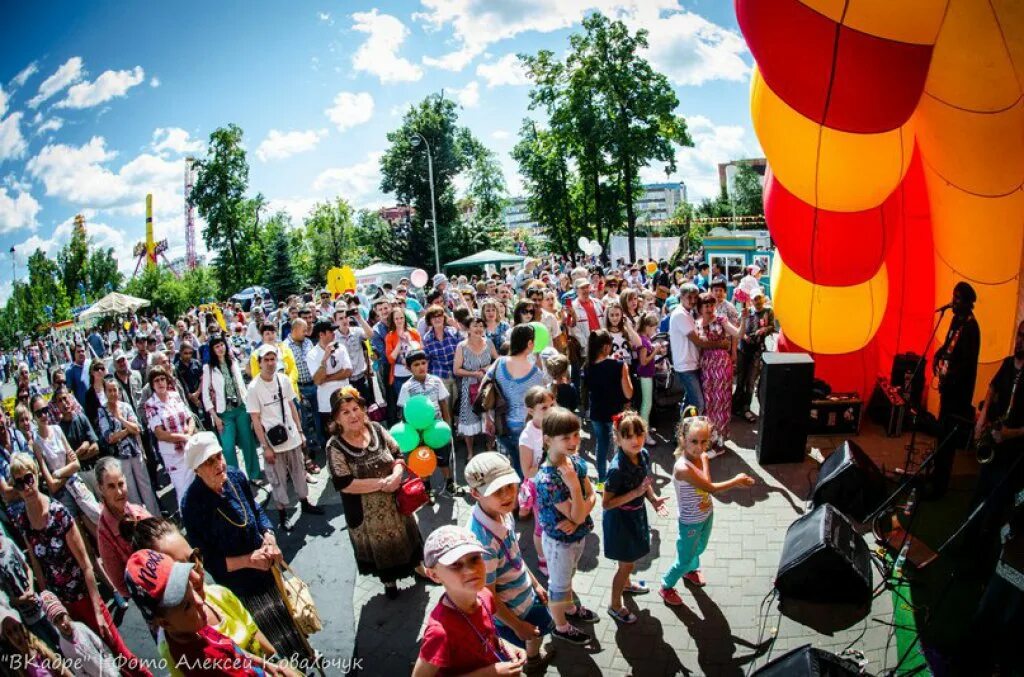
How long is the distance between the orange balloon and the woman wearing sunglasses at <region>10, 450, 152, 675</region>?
7.72 feet

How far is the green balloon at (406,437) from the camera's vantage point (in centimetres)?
518

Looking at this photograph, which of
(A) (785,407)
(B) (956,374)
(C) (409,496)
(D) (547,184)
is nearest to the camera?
(C) (409,496)

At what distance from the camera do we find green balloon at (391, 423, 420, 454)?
5176mm

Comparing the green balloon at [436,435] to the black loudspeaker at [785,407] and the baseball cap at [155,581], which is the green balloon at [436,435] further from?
the black loudspeaker at [785,407]

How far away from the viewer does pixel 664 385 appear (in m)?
7.17

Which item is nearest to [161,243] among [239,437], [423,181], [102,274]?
[102,274]

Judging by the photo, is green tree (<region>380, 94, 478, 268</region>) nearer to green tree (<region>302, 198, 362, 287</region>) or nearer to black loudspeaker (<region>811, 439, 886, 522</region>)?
green tree (<region>302, 198, 362, 287</region>)

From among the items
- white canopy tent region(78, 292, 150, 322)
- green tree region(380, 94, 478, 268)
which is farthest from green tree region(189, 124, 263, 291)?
white canopy tent region(78, 292, 150, 322)

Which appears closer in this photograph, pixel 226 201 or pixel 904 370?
pixel 904 370

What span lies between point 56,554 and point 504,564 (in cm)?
293

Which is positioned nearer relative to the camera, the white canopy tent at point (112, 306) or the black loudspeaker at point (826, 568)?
the black loudspeaker at point (826, 568)

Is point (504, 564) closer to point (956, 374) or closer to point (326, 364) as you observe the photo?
point (326, 364)

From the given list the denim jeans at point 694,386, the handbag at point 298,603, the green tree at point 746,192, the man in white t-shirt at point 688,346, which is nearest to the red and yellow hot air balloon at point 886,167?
the man in white t-shirt at point 688,346

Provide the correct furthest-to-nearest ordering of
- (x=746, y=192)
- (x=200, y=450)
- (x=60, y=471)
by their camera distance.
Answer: (x=746, y=192)
(x=60, y=471)
(x=200, y=450)
